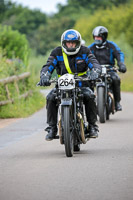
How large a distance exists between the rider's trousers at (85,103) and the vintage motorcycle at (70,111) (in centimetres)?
12

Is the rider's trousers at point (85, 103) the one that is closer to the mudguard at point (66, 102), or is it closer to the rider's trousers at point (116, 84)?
the mudguard at point (66, 102)

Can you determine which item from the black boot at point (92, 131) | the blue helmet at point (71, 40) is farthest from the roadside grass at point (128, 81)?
the blue helmet at point (71, 40)

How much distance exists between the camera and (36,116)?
59.6ft

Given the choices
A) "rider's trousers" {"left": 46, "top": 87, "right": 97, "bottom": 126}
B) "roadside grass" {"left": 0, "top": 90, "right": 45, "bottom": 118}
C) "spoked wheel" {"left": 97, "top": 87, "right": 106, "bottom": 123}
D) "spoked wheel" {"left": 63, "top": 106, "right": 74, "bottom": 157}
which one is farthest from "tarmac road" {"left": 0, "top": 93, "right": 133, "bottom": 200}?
"roadside grass" {"left": 0, "top": 90, "right": 45, "bottom": 118}

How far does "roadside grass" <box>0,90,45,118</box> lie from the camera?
58.8 ft

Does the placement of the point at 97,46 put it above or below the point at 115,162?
above

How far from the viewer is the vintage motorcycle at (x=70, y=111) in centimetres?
957

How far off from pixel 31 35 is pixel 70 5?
8157mm

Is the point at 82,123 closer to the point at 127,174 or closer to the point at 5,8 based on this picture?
the point at 127,174

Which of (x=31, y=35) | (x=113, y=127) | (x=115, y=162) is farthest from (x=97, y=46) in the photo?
(x=31, y=35)

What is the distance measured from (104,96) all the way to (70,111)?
19.5ft

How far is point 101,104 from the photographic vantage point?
50.6ft

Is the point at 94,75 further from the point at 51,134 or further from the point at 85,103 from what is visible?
the point at 51,134

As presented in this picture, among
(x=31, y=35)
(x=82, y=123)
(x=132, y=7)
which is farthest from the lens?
(x=31, y=35)
